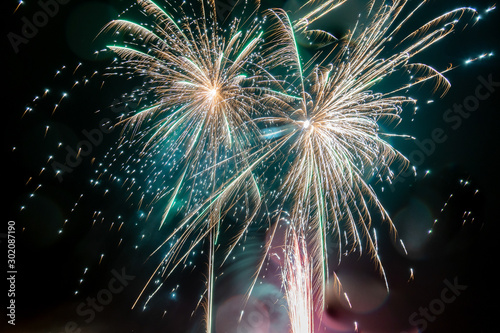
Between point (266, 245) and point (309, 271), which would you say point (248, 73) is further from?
point (309, 271)

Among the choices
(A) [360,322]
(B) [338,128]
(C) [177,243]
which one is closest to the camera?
(B) [338,128]

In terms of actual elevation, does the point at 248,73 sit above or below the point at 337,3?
below

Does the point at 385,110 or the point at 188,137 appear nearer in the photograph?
the point at 385,110

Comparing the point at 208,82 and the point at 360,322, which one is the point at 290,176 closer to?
the point at 208,82

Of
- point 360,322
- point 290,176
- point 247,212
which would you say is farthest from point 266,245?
point 360,322

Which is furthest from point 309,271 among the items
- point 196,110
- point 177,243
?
point 196,110

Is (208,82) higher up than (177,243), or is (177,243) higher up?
(208,82)

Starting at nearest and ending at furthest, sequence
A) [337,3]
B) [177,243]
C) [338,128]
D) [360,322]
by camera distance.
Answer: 1. [337,3]
2. [338,128]
3. [177,243]
4. [360,322]

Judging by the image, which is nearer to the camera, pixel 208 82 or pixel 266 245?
pixel 208 82

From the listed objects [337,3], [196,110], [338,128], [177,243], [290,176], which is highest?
[337,3]
